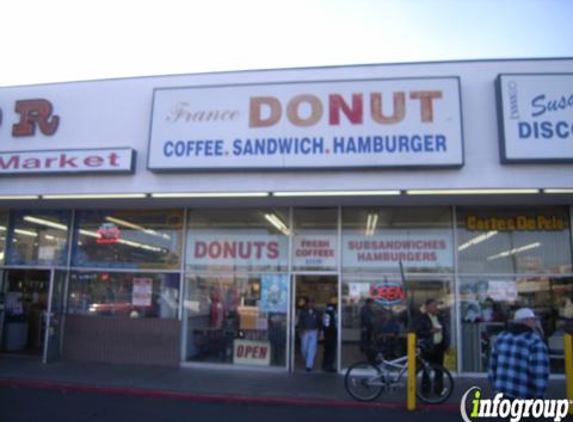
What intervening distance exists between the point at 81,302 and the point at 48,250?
5.58ft

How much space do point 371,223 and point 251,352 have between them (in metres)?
4.27

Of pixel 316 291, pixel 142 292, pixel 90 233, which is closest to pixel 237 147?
pixel 316 291

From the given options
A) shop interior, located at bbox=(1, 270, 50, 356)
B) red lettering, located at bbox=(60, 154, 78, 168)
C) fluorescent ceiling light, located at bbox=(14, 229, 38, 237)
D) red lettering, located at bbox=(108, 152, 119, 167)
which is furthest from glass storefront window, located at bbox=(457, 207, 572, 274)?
shop interior, located at bbox=(1, 270, 50, 356)

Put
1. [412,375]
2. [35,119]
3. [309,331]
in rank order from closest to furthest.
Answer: [412,375] → [309,331] → [35,119]

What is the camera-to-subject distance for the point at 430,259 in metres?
12.2

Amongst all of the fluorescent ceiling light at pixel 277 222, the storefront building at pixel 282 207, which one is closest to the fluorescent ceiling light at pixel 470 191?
the storefront building at pixel 282 207

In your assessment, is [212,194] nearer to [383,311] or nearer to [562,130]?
[383,311]

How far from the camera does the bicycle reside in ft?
30.4

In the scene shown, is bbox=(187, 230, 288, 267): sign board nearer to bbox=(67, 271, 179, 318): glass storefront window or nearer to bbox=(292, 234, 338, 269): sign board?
bbox=(292, 234, 338, 269): sign board

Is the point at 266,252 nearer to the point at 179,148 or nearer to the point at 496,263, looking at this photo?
the point at 179,148

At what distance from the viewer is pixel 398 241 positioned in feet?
40.6

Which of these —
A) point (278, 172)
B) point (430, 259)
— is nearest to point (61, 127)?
point (278, 172)

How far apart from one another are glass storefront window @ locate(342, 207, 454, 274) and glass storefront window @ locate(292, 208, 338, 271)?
0.29 metres

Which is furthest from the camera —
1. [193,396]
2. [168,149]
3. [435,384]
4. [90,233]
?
[90,233]
